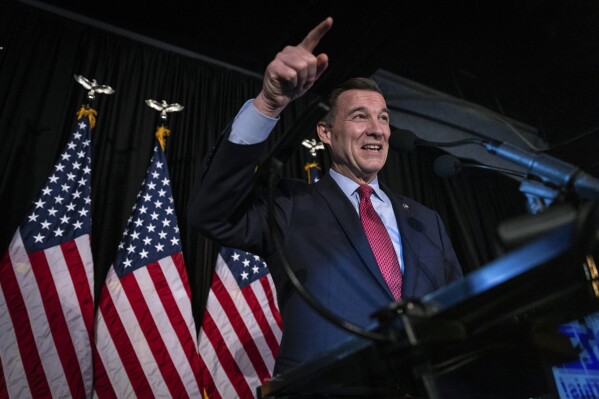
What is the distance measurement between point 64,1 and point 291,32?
1652mm

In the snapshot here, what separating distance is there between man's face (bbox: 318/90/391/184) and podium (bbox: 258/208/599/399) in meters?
0.92

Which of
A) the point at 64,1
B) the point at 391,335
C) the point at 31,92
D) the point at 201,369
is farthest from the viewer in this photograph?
the point at 64,1

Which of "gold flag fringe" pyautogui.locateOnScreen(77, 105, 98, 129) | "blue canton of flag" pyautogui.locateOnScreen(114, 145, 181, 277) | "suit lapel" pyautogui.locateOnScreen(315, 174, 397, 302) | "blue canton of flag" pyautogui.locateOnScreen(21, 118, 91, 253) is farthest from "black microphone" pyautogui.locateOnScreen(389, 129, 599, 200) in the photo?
"gold flag fringe" pyautogui.locateOnScreen(77, 105, 98, 129)

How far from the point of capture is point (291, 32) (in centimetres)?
331

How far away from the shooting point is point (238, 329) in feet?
7.77

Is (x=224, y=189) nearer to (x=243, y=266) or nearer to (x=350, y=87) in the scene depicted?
(x=350, y=87)

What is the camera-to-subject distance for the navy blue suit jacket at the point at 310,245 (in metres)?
0.99

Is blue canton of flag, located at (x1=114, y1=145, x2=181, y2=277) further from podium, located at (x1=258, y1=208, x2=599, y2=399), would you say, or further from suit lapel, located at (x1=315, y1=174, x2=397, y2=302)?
podium, located at (x1=258, y1=208, x2=599, y2=399)

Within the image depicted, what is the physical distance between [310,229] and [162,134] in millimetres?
1922

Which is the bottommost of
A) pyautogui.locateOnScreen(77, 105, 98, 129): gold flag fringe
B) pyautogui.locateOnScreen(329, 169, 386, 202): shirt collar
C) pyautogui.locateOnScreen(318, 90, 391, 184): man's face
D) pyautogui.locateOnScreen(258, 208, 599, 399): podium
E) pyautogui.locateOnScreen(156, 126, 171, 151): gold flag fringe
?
pyautogui.locateOnScreen(258, 208, 599, 399): podium

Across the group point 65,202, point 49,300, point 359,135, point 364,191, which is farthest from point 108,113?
point 364,191

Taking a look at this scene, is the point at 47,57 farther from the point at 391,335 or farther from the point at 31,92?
the point at 391,335

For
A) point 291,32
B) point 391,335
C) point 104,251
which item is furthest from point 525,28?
point 391,335

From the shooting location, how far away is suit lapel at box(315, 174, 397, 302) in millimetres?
1068
